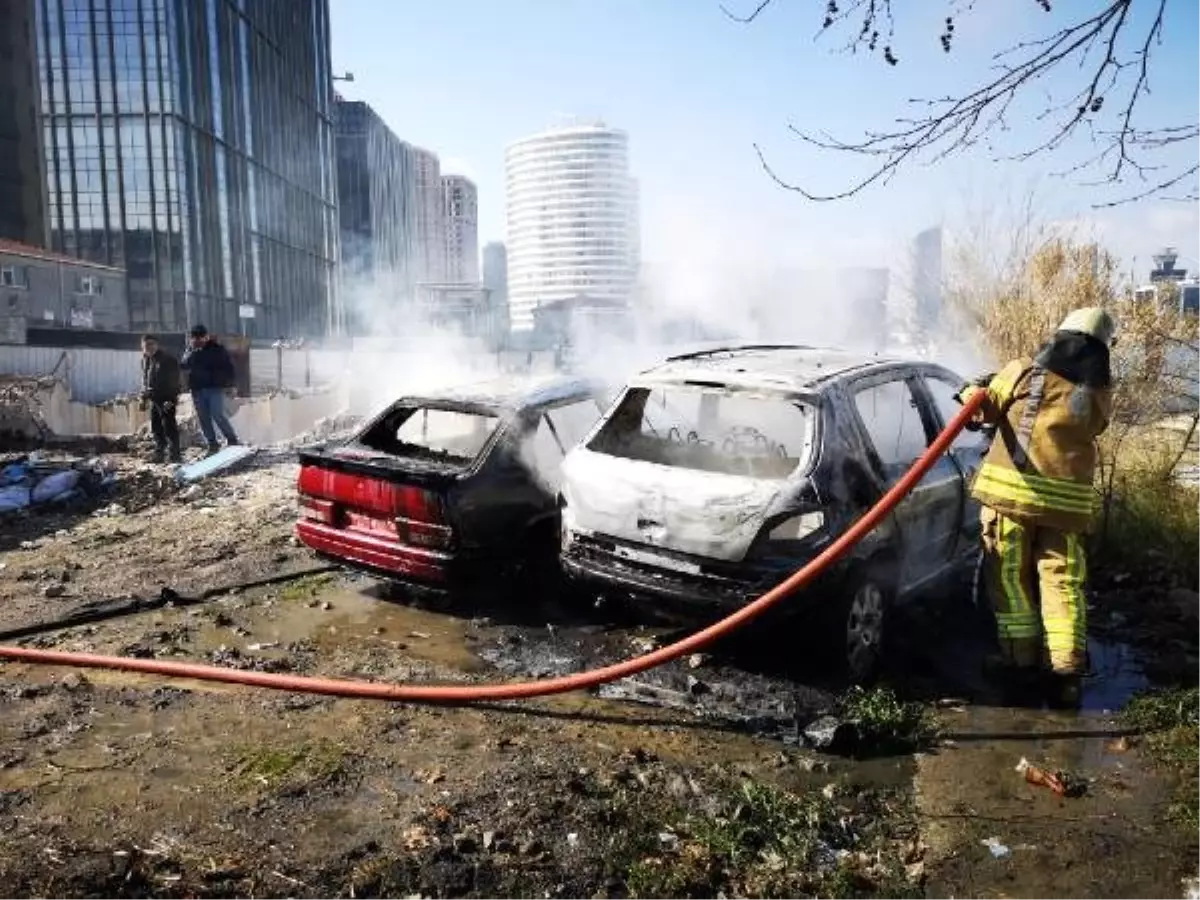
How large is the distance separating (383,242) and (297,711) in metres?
75.6

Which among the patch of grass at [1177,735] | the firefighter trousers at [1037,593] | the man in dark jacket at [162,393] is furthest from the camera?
the man in dark jacket at [162,393]

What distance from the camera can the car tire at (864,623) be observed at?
416 cm

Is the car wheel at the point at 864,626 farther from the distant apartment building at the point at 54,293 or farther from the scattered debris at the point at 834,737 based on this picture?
the distant apartment building at the point at 54,293

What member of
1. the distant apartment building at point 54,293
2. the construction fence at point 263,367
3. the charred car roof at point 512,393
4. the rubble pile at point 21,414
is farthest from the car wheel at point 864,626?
the distant apartment building at point 54,293

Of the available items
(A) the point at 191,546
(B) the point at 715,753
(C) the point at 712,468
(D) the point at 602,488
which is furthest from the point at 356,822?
(A) the point at 191,546

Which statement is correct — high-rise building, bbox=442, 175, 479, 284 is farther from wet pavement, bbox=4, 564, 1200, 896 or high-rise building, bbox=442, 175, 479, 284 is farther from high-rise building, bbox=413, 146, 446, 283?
wet pavement, bbox=4, 564, 1200, 896

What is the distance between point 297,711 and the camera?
12.9 feet

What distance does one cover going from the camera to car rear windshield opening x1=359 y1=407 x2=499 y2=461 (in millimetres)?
5830

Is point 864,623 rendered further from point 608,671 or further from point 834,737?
point 608,671

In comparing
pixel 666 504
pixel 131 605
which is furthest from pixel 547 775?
pixel 131 605

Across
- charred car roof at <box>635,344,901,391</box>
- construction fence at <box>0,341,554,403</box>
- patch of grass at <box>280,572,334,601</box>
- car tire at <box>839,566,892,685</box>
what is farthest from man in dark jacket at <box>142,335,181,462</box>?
car tire at <box>839,566,892,685</box>

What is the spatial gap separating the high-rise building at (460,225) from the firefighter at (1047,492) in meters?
92.3

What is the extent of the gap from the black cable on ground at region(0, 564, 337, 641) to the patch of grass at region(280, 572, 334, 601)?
69 millimetres

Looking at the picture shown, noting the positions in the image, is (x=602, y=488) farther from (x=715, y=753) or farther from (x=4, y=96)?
(x=4, y=96)
